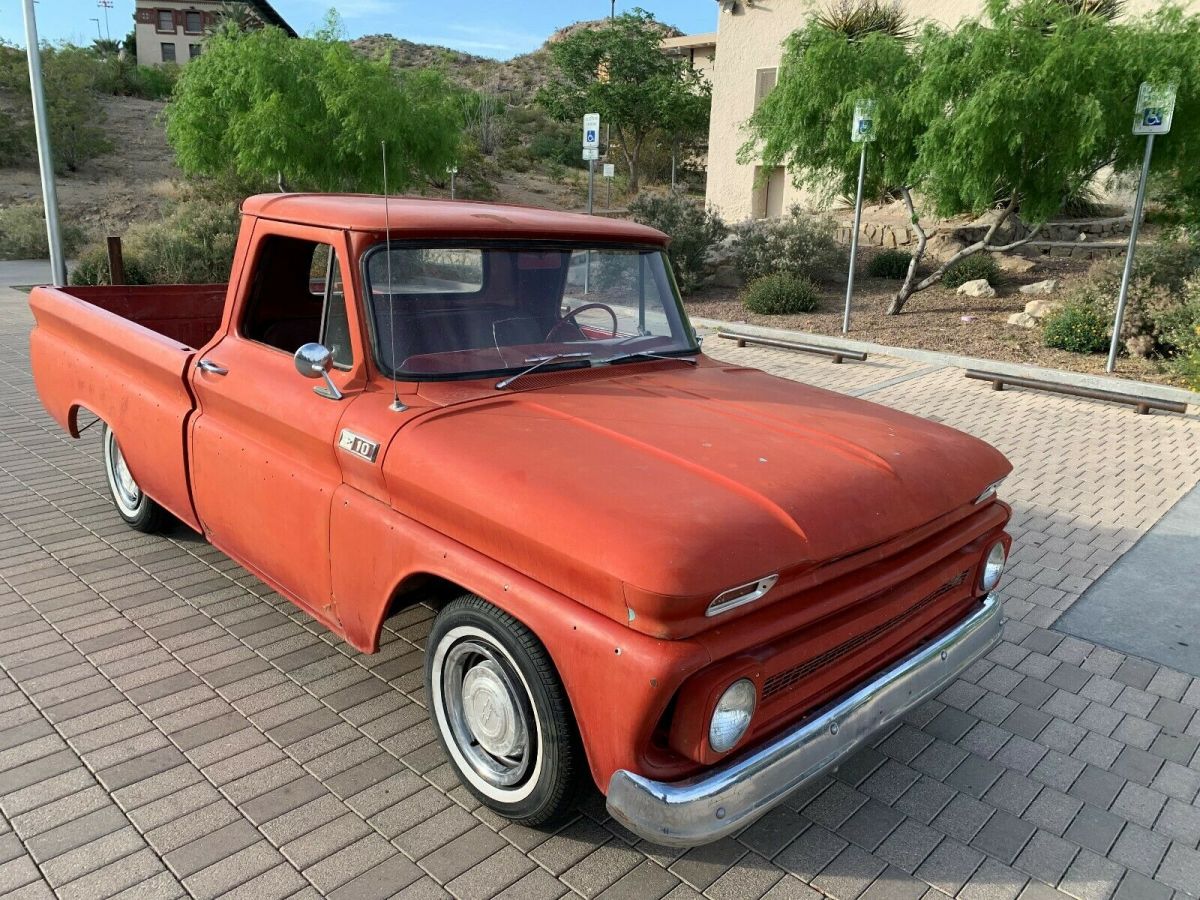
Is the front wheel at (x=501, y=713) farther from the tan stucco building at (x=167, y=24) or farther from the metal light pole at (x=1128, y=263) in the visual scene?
the tan stucco building at (x=167, y=24)

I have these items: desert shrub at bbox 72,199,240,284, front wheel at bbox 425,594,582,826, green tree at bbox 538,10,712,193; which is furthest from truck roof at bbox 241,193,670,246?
green tree at bbox 538,10,712,193

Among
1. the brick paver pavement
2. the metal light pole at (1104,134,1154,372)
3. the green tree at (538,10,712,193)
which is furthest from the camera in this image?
the green tree at (538,10,712,193)

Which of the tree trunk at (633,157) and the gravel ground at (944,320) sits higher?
the tree trunk at (633,157)

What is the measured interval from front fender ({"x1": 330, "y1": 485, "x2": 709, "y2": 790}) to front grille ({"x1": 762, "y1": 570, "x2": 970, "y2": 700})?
35cm

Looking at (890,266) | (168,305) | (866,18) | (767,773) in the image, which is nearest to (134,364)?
(168,305)

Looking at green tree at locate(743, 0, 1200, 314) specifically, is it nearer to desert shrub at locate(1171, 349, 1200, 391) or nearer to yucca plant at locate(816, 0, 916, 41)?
desert shrub at locate(1171, 349, 1200, 391)

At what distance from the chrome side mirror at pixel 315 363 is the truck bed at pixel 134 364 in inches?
43.3

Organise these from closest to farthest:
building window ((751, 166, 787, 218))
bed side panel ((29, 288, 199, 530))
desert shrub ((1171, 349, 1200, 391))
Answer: bed side panel ((29, 288, 199, 530))
desert shrub ((1171, 349, 1200, 391))
building window ((751, 166, 787, 218))

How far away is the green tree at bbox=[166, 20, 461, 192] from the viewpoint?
1496 cm

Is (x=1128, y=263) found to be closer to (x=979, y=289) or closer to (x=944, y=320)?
(x=944, y=320)

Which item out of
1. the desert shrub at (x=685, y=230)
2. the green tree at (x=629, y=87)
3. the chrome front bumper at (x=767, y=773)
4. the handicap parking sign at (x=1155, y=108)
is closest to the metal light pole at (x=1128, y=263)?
the handicap parking sign at (x=1155, y=108)

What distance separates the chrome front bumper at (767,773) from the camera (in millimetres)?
2115

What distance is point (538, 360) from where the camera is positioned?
3344mm

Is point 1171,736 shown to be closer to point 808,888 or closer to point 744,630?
point 808,888
